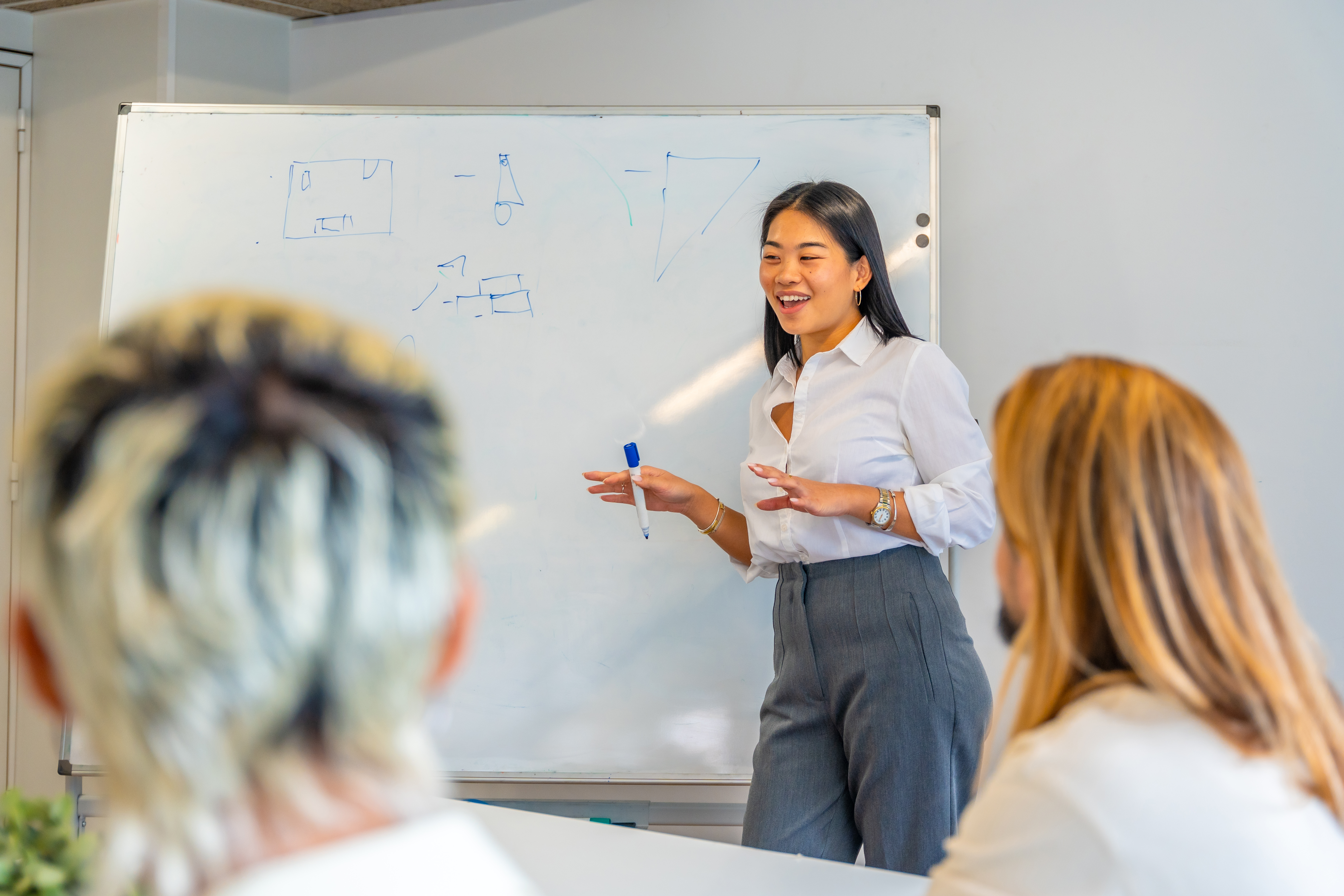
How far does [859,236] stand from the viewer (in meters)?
1.77

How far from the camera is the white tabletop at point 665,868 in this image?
3.67 feet

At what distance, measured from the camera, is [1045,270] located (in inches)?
93.0

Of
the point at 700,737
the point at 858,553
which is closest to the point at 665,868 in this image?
the point at 858,553

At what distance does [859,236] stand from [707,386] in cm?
53

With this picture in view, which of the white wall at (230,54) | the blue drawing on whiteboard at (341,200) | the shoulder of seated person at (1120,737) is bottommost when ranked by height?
the shoulder of seated person at (1120,737)

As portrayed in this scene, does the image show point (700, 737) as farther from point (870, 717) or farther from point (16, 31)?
point (16, 31)

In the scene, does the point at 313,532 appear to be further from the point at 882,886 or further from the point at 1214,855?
the point at 882,886

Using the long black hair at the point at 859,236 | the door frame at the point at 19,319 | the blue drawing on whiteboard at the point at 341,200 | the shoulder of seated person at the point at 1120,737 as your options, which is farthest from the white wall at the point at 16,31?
the shoulder of seated person at the point at 1120,737

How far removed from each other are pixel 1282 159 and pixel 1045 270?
1.72 feet

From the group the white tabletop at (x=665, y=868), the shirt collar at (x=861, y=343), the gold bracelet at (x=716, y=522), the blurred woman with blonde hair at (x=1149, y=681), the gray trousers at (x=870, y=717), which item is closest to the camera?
the blurred woman with blonde hair at (x=1149, y=681)

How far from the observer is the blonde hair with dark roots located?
2.54 ft

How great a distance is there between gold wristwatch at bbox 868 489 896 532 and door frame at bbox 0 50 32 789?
2.39 meters

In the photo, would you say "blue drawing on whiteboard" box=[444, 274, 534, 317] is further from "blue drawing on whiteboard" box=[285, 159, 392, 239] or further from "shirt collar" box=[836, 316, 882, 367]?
"shirt collar" box=[836, 316, 882, 367]

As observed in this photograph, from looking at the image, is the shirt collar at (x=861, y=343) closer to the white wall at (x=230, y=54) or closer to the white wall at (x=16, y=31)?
the white wall at (x=230, y=54)
